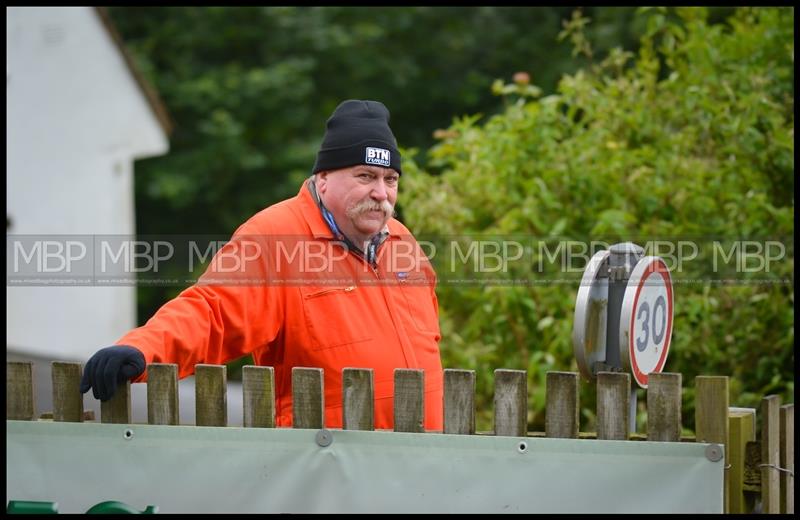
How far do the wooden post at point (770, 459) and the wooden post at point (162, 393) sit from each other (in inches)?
74.8

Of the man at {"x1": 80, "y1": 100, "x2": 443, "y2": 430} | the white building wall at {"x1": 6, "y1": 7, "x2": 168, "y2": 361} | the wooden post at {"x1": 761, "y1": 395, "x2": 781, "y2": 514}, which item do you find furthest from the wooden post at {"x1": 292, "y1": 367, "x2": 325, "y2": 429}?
the white building wall at {"x1": 6, "y1": 7, "x2": 168, "y2": 361}

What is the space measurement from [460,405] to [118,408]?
1.08m

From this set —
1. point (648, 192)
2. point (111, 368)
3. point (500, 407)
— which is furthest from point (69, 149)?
point (500, 407)

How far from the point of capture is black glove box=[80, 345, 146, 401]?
3.22 m

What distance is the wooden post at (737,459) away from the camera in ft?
11.3

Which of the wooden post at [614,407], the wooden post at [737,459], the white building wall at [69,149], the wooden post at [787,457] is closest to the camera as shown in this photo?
the wooden post at [614,407]

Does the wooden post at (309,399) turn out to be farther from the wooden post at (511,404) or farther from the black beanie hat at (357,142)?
the black beanie hat at (357,142)

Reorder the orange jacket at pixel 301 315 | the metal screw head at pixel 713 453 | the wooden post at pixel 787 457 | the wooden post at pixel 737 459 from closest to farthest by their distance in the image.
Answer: the metal screw head at pixel 713 453 → the wooden post at pixel 737 459 → the orange jacket at pixel 301 315 → the wooden post at pixel 787 457

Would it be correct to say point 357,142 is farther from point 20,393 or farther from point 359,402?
point 20,393

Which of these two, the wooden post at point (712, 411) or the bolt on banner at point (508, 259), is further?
the bolt on banner at point (508, 259)

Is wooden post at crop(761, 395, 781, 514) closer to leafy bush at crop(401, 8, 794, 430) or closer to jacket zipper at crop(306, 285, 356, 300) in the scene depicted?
jacket zipper at crop(306, 285, 356, 300)

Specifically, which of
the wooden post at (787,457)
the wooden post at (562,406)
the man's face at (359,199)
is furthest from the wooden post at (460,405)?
the wooden post at (787,457)

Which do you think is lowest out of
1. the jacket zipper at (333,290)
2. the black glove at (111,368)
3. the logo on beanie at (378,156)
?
the black glove at (111,368)

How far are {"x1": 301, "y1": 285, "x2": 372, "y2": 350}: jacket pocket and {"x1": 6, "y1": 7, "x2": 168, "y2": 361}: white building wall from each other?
12.1m
